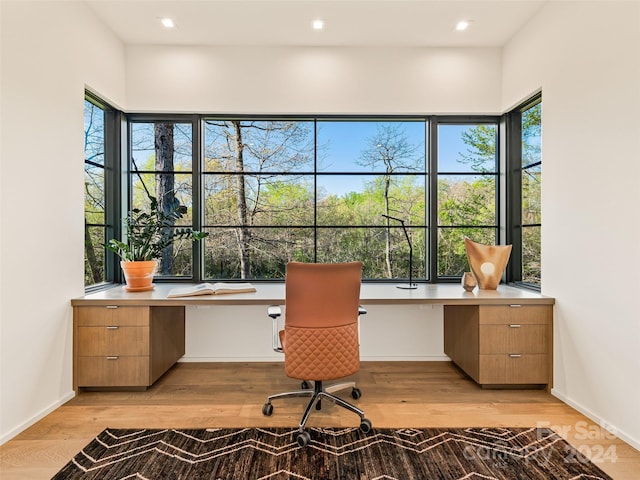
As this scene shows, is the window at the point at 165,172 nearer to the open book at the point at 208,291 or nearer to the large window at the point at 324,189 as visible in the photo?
the large window at the point at 324,189

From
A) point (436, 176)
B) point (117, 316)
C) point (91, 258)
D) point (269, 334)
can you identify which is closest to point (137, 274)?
point (117, 316)

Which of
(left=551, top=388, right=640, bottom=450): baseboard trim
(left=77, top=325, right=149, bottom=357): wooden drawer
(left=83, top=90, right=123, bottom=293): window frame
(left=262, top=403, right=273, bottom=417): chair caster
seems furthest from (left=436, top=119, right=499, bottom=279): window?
(left=83, top=90, right=123, bottom=293): window frame

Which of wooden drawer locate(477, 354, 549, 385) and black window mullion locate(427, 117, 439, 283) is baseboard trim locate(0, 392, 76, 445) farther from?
black window mullion locate(427, 117, 439, 283)

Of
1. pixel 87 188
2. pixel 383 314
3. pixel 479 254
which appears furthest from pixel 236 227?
pixel 479 254

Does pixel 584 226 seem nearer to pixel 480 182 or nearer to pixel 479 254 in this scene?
pixel 479 254

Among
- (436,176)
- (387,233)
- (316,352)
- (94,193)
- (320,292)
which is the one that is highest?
(436,176)

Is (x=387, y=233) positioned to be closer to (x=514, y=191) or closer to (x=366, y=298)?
(x=366, y=298)

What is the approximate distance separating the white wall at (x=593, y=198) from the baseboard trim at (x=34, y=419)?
362cm

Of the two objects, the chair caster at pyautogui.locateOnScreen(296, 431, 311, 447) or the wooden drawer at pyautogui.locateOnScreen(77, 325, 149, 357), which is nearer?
the chair caster at pyautogui.locateOnScreen(296, 431, 311, 447)

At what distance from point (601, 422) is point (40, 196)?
3918 millimetres

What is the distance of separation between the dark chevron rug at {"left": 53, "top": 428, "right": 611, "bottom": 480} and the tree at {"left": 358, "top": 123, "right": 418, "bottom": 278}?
5.76ft

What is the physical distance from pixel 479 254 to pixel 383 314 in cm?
104

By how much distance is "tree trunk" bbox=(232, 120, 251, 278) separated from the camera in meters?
3.72

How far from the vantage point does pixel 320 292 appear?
7.39ft
